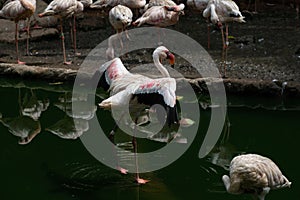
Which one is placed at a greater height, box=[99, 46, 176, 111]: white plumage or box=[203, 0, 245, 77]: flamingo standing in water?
box=[203, 0, 245, 77]: flamingo standing in water

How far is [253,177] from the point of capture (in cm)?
372

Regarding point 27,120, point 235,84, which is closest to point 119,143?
point 27,120

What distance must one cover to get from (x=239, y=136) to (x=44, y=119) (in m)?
2.02

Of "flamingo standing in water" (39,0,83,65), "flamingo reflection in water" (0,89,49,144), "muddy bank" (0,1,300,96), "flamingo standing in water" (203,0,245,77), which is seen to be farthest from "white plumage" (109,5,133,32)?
"flamingo reflection in water" (0,89,49,144)

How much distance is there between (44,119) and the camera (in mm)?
6242

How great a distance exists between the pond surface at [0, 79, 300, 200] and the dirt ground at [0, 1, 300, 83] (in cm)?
87

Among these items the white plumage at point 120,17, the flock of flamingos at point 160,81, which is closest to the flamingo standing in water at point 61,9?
the flock of flamingos at point 160,81

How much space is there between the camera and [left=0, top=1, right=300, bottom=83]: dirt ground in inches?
288

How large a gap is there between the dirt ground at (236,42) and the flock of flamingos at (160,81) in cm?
54

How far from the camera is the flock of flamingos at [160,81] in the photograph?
3.79 metres

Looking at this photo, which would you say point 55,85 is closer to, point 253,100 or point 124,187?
point 253,100

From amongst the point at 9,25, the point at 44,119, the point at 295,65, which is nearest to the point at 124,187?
the point at 44,119

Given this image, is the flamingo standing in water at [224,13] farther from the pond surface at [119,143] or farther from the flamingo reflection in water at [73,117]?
the flamingo reflection in water at [73,117]

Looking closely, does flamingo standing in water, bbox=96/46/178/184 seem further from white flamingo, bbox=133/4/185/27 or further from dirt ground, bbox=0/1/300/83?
white flamingo, bbox=133/4/185/27
